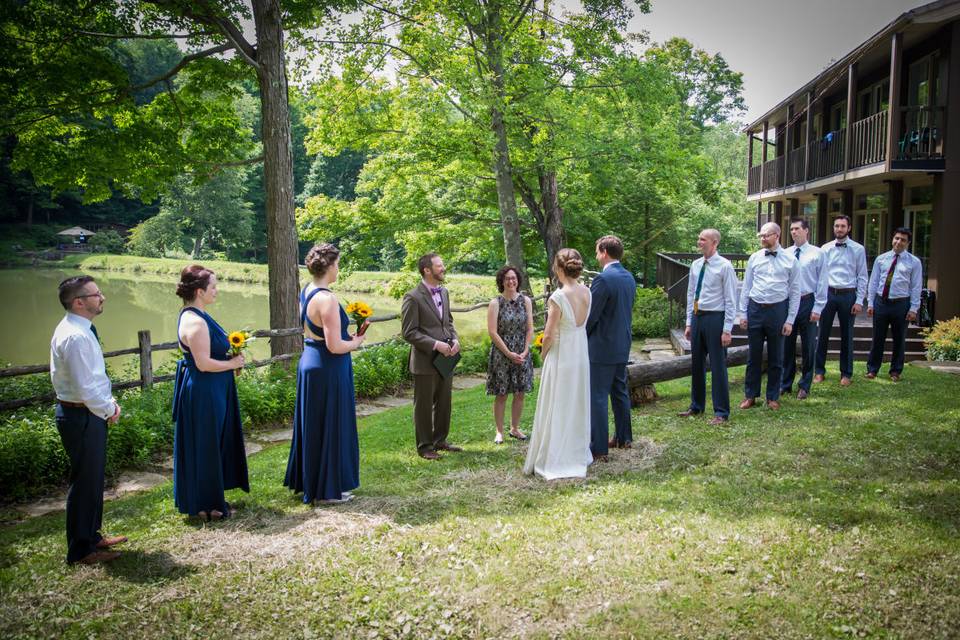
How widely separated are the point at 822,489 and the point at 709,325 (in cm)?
238

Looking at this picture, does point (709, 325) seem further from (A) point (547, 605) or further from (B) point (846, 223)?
(A) point (547, 605)

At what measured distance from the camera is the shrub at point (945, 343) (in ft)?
36.8

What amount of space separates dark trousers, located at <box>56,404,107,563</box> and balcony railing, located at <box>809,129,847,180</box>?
700 inches

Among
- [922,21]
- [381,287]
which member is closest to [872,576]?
[922,21]

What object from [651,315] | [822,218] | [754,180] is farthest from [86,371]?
[754,180]

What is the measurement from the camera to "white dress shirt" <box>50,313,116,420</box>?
4.32 m

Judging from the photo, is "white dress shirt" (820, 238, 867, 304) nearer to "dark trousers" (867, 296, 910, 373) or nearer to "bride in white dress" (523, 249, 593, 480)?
"dark trousers" (867, 296, 910, 373)

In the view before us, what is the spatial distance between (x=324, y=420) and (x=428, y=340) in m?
1.49

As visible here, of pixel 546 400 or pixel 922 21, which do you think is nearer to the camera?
pixel 546 400

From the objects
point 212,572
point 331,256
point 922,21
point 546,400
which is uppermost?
point 922,21

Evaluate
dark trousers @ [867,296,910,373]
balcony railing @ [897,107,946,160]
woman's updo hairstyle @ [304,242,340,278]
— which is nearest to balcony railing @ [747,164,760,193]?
balcony railing @ [897,107,946,160]

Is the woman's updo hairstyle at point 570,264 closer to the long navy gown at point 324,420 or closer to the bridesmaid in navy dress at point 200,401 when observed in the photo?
the long navy gown at point 324,420

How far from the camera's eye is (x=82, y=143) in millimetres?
11062

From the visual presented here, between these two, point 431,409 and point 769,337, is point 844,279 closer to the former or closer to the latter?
point 769,337
